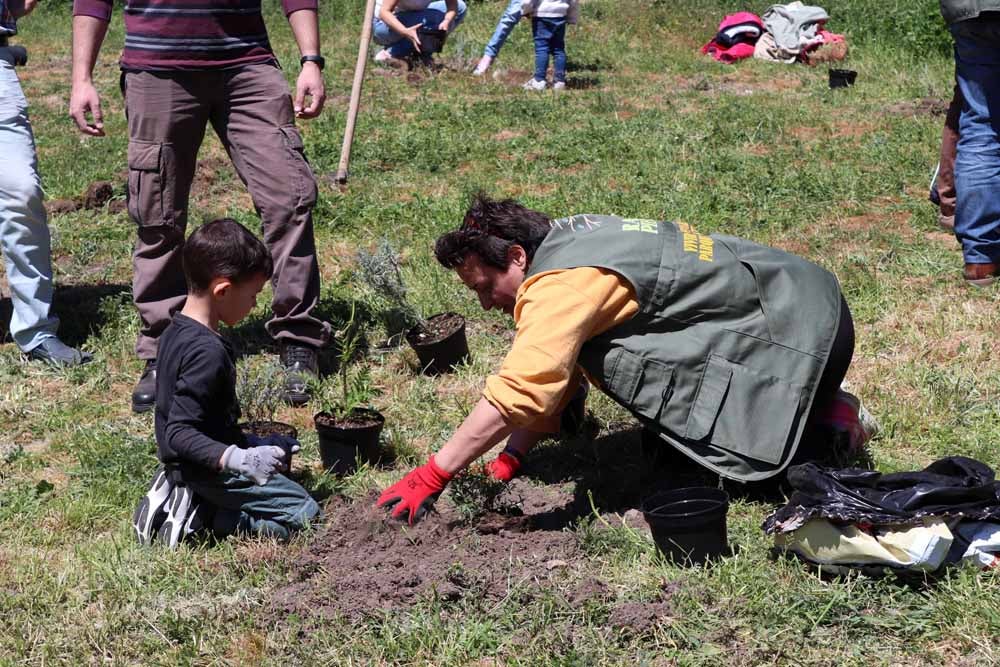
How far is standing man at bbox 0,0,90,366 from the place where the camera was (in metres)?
5.63

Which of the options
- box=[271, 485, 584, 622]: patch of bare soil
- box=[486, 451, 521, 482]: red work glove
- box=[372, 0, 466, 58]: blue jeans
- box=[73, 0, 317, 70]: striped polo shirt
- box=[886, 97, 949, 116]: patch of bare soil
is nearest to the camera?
box=[271, 485, 584, 622]: patch of bare soil

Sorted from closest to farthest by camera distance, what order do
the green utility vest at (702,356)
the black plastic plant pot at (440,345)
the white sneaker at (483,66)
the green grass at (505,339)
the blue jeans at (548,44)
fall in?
the green grass at (505,339) → the green utility vest at (702,356) → the black plastic plant pot at (440,345) → the blue jeans at (548,44) → the white sneaker at (483,66)

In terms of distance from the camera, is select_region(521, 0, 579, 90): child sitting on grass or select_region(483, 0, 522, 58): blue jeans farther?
select_region(483, 0, 522, 58): blue jeans

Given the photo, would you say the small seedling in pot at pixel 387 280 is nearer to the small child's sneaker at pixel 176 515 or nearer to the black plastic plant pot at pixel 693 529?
the small child's sneaker at pixel 176 515

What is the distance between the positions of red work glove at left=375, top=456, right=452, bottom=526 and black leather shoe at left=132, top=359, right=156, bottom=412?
1.77 meters

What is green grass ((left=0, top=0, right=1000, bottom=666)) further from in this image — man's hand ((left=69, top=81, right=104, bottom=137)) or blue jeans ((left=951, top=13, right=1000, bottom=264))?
man's hand ((left=69, top=81, right=104, bottom=137))

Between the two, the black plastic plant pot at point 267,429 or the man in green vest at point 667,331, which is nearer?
the man in green vest at point 667,331

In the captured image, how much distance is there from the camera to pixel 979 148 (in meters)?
5.82

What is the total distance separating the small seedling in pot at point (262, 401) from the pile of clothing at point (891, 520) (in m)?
2.01

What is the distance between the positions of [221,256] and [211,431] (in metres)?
0.60

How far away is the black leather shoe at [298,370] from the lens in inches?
201

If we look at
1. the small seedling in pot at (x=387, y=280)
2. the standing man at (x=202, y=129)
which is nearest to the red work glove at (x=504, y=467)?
the standing man at (x=202, y=129)

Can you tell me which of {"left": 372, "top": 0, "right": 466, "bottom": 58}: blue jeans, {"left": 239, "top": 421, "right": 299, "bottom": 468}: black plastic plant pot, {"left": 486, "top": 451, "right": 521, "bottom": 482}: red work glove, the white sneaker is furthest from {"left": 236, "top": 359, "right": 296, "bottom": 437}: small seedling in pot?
{"left": 372, "top": 0, "right": 466, "bottom": 58}: blue jeans

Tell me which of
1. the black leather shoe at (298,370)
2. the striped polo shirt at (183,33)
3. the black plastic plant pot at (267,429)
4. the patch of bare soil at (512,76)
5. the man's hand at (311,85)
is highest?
the striped polo shirt at (183,33)
